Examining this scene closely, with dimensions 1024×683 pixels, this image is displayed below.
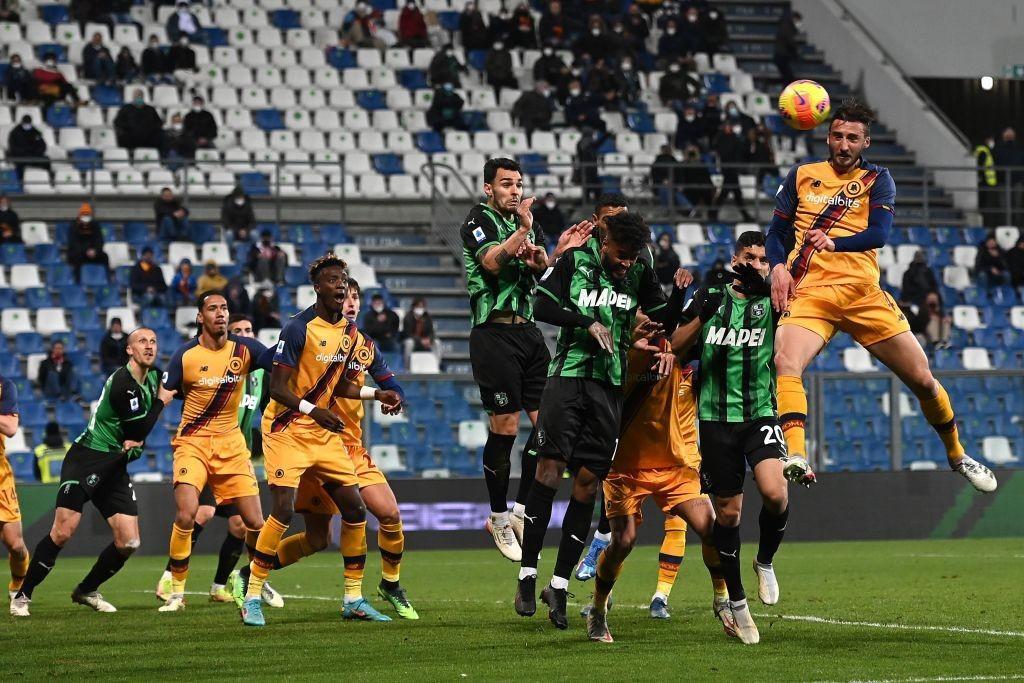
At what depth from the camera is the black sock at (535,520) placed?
9.41m

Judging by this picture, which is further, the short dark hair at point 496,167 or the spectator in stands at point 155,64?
the spectator in stands at point 155,64

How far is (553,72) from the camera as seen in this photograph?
2961cm

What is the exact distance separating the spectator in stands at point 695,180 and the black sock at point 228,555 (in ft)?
50.7

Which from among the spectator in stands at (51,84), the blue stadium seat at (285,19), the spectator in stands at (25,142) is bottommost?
the spectator in stands at (25,142)

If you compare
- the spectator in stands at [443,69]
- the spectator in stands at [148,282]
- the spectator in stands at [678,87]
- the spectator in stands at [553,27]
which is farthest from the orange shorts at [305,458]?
the spectator in stands at [553,27]

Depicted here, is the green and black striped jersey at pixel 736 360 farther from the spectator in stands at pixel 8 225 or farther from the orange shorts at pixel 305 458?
the spectator in stands at pixel 8 225

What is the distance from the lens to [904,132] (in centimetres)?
3133

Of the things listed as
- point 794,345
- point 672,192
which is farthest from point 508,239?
point 672,192

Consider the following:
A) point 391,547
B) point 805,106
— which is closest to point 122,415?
point 391,547

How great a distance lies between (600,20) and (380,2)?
425cm

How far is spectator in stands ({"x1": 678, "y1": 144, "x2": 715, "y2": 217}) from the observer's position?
27484 millimetres

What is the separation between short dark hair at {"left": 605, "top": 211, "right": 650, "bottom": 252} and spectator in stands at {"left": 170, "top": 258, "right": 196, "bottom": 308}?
571 inches

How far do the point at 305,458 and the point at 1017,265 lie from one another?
19.0 metres

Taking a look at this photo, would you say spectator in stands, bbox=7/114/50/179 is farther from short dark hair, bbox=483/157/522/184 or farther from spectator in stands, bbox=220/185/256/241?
short dark hair, bbox=483/157/522/184
